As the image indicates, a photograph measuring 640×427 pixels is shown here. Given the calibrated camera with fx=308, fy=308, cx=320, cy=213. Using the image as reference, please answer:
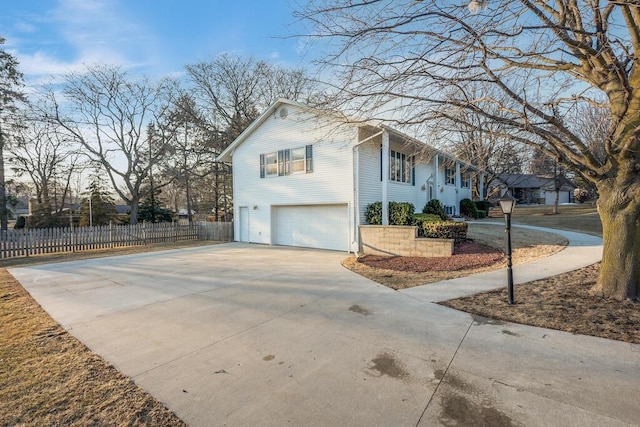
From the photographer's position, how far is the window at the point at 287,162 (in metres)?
13.4

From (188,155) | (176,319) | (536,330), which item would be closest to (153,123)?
(188,155)

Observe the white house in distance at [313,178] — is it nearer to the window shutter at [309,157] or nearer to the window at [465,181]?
the window shutter at [309,157]

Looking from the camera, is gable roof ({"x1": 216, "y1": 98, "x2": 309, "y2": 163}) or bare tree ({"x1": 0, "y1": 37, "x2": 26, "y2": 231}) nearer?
gable roof ({"x1": 216, "y1": 98, "x2": 309, "y2": 163})

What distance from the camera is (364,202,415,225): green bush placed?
11.6 metres

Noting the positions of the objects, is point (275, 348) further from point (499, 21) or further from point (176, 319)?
point (499, 21)

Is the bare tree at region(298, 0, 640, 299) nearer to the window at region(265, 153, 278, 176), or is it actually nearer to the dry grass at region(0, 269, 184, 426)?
the dry grass at region(0, 269, 184, 426)

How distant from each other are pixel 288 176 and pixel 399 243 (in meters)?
6.18

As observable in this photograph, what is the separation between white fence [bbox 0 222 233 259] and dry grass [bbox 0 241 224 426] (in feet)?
40.0

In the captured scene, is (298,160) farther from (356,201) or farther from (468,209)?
(468,209)

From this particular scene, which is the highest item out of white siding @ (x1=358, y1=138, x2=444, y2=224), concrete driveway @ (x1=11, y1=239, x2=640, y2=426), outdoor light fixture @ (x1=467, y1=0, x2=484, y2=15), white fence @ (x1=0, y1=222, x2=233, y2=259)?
outdoor light fixture @ (x1=467, y1=0, x2=484, y2=15)

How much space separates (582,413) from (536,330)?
1.86 metres

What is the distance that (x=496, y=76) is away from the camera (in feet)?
16.1

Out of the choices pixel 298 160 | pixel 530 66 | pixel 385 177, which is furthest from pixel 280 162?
pixel 530 66

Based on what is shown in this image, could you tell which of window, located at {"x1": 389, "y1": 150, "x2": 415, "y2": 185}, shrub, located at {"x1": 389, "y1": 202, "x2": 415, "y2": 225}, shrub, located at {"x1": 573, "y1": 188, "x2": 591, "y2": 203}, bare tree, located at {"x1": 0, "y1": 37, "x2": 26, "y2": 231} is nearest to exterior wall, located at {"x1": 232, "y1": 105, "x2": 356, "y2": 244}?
shrub, located at {"x1": 389, "y1": 202, "x2": 415, "y2": 225}
